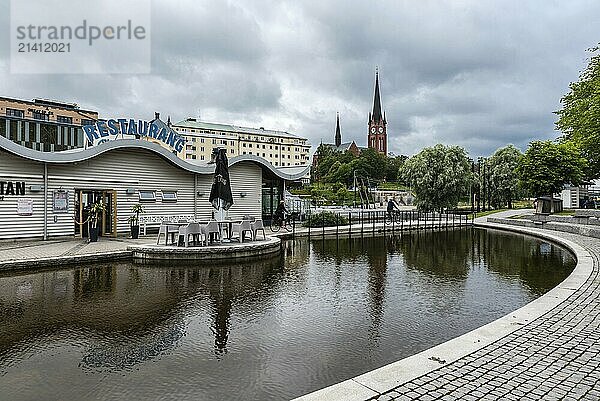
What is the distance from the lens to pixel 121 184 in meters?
16.8

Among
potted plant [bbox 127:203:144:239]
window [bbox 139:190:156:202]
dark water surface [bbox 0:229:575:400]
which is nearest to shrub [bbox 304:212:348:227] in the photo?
window [bbox 139:190:156:202]

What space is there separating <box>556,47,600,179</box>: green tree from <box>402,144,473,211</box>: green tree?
798 cm

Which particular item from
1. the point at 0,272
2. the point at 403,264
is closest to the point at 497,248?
the point at 403,264

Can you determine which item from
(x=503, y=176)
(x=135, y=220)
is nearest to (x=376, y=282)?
(x=135, y=220)

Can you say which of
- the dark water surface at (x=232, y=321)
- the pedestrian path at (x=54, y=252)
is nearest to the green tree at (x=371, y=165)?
the pedestrian path at (x=54, y=252)

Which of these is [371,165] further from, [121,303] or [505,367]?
[505,367]

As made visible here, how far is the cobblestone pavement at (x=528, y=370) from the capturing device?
11.1 ft

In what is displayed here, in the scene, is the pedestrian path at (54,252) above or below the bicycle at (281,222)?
below

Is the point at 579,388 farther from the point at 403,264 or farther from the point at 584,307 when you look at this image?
the point at 403,264

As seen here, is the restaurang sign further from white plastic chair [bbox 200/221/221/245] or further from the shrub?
white plastic chair [bbox 200/221/221/245]

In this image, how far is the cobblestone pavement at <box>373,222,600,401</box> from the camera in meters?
3.39

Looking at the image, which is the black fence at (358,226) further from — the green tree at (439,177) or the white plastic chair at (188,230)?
the green tree at (439,177)

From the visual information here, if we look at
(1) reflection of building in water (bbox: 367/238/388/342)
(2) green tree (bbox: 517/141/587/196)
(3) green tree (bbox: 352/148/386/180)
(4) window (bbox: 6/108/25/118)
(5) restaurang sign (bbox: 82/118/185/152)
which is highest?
(4) window (bbox: 6/108/25/118)

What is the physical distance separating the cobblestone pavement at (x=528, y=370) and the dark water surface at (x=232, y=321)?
0.76 metres
